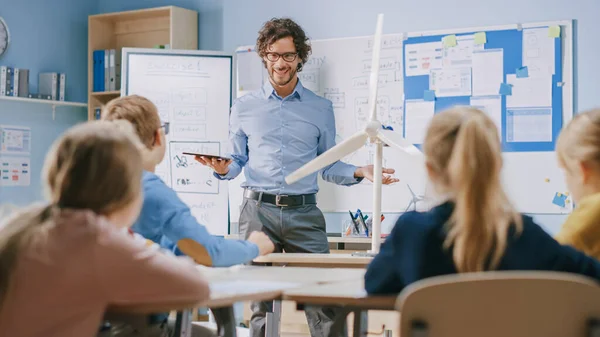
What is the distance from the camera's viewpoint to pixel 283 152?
4152mm

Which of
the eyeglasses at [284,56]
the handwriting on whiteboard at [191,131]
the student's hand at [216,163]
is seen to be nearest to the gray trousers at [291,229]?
the student's hand at [216,163]

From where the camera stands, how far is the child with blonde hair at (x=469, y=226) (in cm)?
175

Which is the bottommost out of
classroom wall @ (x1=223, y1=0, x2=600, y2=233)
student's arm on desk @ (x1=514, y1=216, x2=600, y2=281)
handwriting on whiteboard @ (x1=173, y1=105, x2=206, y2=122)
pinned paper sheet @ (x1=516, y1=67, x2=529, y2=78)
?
student's arm on desk @ (x1=514, y1=216, x2=600, y2=281)

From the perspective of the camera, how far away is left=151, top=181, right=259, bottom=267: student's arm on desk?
2348 mm

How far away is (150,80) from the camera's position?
571 cm

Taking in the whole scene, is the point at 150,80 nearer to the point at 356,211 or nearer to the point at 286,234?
the point at 356,211

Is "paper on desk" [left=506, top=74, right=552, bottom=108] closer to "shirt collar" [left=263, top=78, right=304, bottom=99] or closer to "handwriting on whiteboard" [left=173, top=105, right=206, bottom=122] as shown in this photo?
"shirt collar" [left=263, top=78, right=304, bottom=99]

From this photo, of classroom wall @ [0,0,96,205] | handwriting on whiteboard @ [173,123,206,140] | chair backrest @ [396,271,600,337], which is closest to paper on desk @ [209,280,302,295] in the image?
chair backrest @ [396,271,600,337]

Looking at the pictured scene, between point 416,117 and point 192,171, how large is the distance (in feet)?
5.25

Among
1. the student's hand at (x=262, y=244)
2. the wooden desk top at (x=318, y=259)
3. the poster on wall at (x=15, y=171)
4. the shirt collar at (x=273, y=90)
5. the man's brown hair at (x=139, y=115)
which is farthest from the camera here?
the poster on wall at (x=15, y=171)

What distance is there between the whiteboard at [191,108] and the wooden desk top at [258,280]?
305cm

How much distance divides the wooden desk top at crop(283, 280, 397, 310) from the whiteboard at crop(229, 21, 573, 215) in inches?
123

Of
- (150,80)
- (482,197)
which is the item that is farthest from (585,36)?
(482,197)

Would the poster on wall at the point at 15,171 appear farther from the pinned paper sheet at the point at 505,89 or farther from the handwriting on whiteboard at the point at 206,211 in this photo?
the pinned paper sheet at the point at 505,89
